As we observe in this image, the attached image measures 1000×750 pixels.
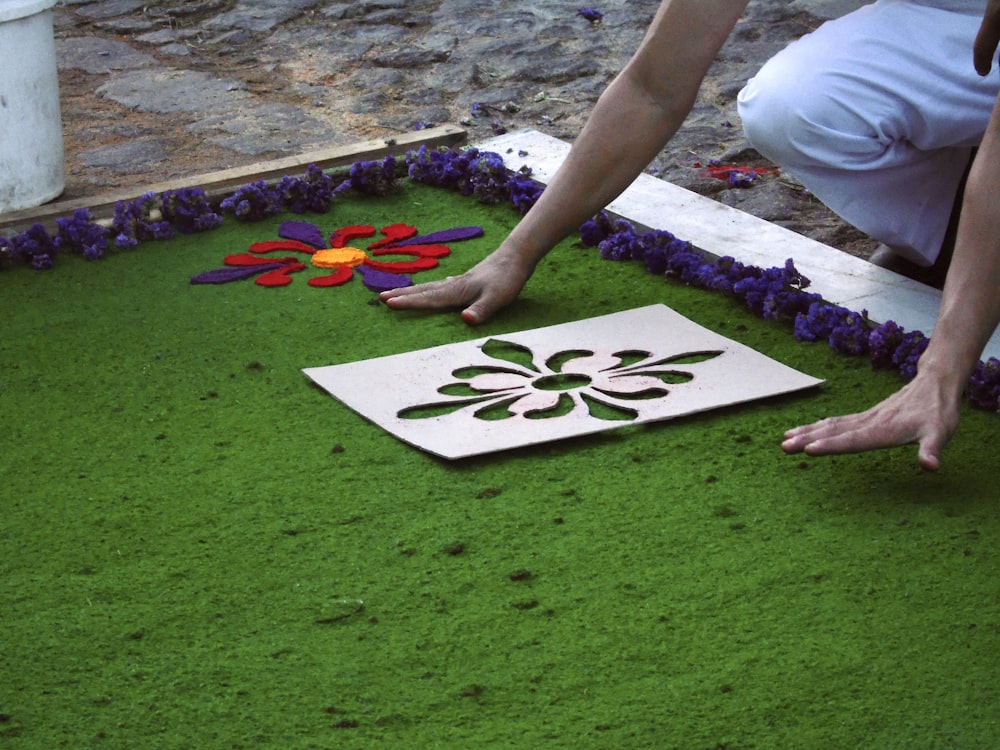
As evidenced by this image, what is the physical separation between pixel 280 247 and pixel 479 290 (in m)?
0.59

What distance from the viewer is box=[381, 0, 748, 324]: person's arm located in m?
2.37

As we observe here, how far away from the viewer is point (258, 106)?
14.0 feet

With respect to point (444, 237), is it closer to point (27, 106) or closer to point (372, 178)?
point (372, 178)

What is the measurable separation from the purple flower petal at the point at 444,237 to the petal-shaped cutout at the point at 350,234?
3.6 inches

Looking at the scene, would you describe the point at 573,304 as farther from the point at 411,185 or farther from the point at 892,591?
the point at 892,591

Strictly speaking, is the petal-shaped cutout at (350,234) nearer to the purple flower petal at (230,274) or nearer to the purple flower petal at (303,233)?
the purple flower petal at (303,233)

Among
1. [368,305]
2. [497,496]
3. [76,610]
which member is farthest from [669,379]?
[76,610]

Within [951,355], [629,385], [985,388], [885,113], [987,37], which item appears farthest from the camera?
[885,113]

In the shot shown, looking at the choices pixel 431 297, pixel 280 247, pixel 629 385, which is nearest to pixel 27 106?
pixel 280 247

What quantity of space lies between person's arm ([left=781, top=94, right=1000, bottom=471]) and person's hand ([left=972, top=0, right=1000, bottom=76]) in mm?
17

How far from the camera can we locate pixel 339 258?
9.45ft

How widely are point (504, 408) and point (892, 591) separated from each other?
0.74 metres

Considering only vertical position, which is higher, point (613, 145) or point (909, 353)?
point (613, 145)

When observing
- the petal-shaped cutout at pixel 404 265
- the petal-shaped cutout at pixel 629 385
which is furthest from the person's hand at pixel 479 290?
the petal-shaped cutout at pixel 629 385
